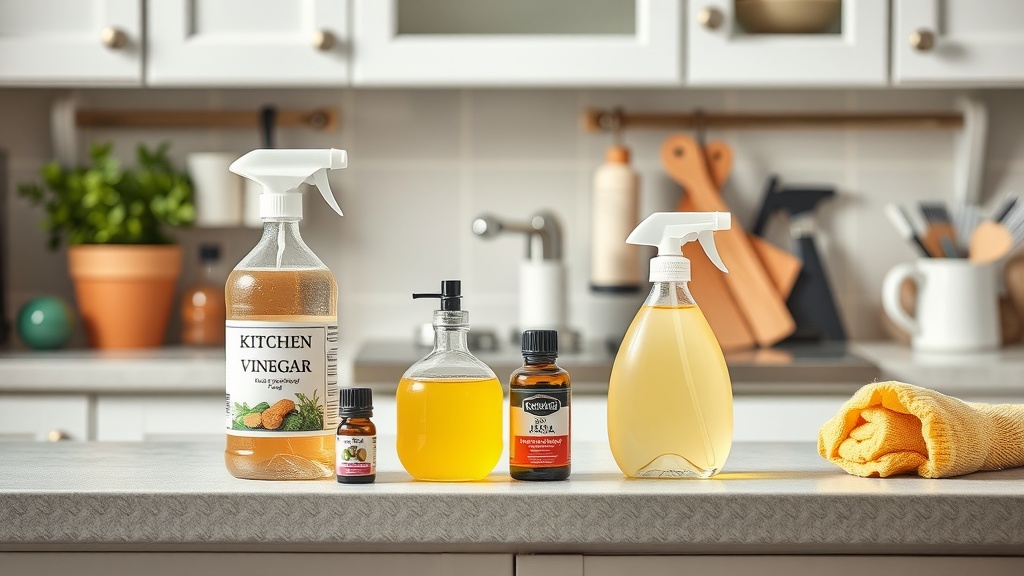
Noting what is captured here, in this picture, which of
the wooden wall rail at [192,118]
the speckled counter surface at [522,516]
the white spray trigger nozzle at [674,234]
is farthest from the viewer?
the wooden wall rail at [192,118]

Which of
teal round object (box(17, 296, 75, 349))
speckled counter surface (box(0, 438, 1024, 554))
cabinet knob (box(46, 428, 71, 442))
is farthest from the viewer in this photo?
teal round object (box(17, 296, 75, 349))

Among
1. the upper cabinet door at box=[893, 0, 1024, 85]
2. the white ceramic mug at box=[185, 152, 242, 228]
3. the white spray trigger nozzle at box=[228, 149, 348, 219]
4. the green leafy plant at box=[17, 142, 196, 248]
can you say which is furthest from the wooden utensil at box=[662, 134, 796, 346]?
the white spray trigger nozzle at box=[228, 149, 348, 219]

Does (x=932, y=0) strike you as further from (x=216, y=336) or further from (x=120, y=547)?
(x=120, y=547)

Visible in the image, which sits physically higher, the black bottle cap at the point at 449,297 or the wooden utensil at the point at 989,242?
the wooden utensil at the point at 989,242

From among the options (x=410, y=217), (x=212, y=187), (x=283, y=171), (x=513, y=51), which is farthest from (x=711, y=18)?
(x=283, y=171)

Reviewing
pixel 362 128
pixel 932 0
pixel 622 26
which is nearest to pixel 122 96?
pixel 362 128

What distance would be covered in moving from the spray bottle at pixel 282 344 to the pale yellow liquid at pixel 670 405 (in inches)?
8.8

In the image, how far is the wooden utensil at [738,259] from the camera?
2205 millimetres

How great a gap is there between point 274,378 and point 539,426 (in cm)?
20

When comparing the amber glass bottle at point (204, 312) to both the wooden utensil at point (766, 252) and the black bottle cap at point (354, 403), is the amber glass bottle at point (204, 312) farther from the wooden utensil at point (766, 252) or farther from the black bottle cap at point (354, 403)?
the black bottle cap at point (354, 403)

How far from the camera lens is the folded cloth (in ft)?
2.74

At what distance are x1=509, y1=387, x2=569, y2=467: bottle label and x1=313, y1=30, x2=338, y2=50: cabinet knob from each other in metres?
1.29

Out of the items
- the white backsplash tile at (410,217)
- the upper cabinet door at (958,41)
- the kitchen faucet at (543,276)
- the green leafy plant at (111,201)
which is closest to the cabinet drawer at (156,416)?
the green leafy plant at (111,201)

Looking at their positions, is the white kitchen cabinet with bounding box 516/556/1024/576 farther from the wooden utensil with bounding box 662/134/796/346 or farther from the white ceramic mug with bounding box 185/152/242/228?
the white ceramic mug with bounding box 185/152/242/228
